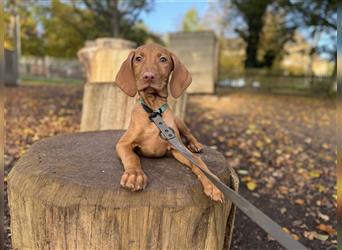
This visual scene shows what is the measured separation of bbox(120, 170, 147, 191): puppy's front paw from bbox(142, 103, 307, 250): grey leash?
267 mm

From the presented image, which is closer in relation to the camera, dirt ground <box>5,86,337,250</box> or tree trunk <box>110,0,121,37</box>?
dirt ground <box>5,86,337,250</box>

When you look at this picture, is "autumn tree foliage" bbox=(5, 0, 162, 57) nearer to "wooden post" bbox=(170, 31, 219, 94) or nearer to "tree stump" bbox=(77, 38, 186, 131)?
"wooden post" bbox=(170, 31, 219, 94)

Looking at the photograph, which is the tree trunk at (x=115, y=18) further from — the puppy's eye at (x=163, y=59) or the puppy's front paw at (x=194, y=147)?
the puppy's eye at (x=163, y=59)

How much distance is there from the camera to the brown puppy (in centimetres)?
177

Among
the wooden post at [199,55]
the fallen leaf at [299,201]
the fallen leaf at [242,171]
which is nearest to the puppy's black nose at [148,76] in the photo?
the fallen leaf at [299,201]

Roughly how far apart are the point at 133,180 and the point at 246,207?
56cm

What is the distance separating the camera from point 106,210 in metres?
1.65

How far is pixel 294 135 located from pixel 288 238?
20.3 ft

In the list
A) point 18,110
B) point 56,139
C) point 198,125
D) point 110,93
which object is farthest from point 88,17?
point 56,139

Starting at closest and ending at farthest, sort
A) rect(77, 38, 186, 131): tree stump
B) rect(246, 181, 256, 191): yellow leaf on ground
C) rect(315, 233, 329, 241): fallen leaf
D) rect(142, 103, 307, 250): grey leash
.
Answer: rect(142, 103, 307, 250): grey leash, rect(315, 233, 329, 241): fallen leaf, rect(77, 38, 186, 131): tree stump, rect(246, 181, 256, 191): yellow leaf on ground

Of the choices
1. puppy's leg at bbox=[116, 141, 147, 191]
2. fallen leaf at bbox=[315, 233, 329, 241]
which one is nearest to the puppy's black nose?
puppy's leg at bbox=[116, 141, 147, 191]

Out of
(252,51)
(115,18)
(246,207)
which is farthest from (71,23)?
(246,207)

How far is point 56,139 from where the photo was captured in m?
2.55

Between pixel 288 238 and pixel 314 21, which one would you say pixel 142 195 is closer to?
pixel 288 238
